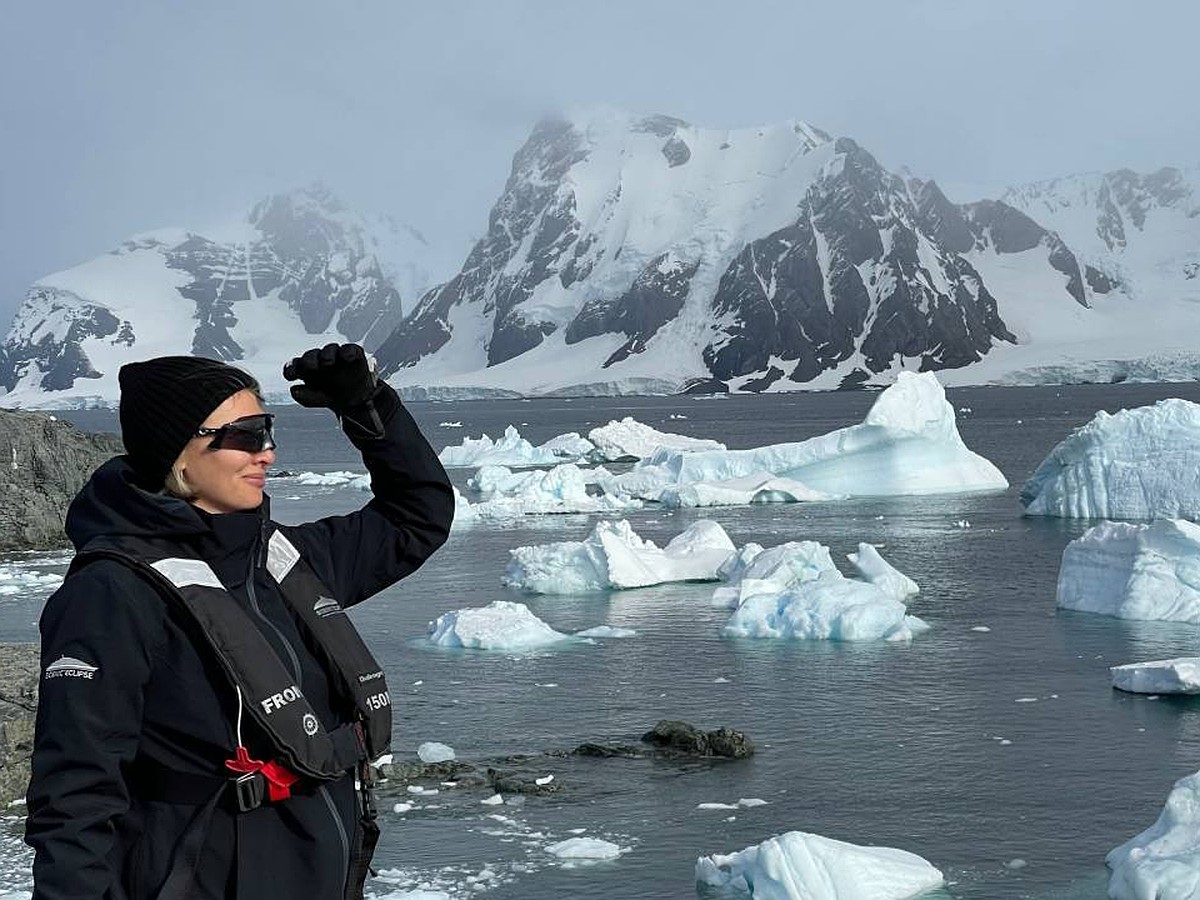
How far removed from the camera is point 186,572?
3328mm

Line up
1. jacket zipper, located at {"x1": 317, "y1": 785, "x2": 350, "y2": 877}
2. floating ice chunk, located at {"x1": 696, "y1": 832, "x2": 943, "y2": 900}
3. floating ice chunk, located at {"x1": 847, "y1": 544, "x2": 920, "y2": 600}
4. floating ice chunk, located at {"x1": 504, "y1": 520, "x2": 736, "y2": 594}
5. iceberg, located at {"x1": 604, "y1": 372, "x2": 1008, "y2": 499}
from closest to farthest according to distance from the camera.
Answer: jacket zipper, located at {"x1": 317, "y1": 785, "x2": 350, "y2": 877} → floating ice chunk, located at {"x1": 696, "y1": 832, "x2": 943, "y2": 900} → floating ice chunk, located at {"x1": 847, "y1": 544, "x2": 920, "y2": 600} → floating ice chunk, located at {"x1": 504, "y1": 520, "x2": 736, "y2": 594} → iceberg, located at {"x1": 604, "y1": 372, "x2": 1008, "y2": 499}

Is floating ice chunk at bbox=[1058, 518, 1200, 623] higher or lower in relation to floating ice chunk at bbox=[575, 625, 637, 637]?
higher

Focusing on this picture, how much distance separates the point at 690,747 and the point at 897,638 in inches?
280

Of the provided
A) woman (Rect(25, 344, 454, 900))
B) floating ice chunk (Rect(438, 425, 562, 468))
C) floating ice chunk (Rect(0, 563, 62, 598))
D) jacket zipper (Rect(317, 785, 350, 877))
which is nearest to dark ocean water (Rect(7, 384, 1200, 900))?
floating ice chunk (Rect(0, 563, 62, 598))

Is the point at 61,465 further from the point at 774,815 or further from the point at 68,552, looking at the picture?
the point at 774,815

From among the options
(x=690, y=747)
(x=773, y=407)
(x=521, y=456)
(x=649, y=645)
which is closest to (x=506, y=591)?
(x=649, y=645)

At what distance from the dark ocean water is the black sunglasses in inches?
293

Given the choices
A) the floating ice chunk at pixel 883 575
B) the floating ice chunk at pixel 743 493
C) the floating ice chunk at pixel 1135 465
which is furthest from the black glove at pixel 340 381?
the floating ice chunk at pixel 743 493

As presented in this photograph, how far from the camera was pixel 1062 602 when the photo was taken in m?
23.3

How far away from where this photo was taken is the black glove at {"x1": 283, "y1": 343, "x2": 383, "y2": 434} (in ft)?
12.4

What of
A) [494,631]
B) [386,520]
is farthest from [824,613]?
[386,520]

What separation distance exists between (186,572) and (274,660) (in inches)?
11.9

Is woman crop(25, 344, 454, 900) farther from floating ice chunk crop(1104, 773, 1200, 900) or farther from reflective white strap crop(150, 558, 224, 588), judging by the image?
floating ice chunk crop(1104, 773, 1200, 900)

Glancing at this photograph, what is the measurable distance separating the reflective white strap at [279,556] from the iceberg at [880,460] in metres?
40.8
